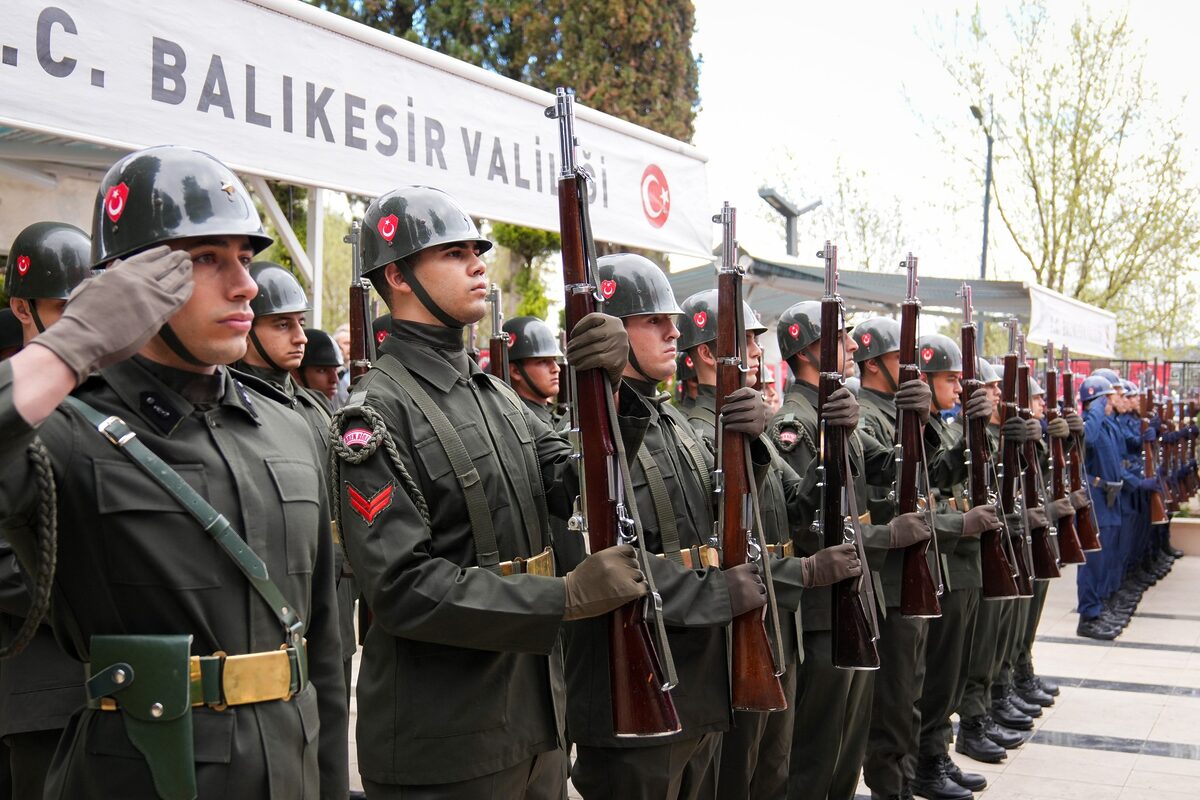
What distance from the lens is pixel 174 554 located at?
7.29 feet

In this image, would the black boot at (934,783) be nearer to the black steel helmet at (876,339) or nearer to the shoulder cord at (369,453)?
the black steel helmet at (876,339)

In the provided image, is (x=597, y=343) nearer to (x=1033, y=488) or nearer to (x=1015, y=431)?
(x=1015, y=431)

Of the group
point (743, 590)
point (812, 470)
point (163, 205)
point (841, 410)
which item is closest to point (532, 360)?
point (812, 470)

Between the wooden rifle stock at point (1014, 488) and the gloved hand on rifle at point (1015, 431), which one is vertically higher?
the gloved hand on rifle at point (1015, 431)

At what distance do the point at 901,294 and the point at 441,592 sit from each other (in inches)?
479

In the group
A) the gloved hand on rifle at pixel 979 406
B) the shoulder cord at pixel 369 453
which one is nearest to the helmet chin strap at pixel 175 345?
the shoulder cord at pixel 369 453

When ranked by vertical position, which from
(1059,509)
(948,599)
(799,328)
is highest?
(799,328)

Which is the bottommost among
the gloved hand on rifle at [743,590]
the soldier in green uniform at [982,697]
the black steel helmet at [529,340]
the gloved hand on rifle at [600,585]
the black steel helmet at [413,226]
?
the soldier in green uniform at [982,697]

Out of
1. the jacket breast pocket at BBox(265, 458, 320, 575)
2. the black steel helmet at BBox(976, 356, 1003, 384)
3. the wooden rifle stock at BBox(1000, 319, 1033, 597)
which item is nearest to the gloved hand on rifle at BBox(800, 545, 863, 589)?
the jacket breast pocket at BBox(265, 458, 320, 575)

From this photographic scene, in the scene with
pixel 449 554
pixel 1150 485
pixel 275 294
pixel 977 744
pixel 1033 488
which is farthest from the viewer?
pixel 1150 485

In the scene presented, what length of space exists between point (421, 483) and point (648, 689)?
0.79 meters

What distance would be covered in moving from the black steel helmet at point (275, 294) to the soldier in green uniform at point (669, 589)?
159cm

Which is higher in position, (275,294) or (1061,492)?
(275,294)

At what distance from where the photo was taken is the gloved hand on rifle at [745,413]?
156 inches
